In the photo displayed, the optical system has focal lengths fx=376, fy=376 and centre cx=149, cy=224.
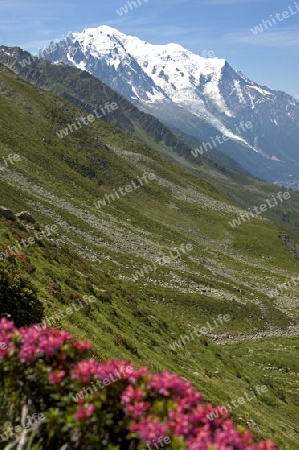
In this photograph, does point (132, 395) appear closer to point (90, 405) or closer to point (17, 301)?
point (90, 405)

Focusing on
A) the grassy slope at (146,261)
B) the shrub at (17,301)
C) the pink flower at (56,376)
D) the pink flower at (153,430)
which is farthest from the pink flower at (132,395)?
the grassy slope at (146,261)

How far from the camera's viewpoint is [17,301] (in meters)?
17.1

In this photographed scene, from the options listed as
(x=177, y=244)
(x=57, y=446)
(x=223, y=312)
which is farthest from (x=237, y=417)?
(x=177, y=244)

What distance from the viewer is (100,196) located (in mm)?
103688

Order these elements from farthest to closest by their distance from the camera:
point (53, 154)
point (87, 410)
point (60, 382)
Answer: point (53, 154)
point (60, 382)
point (87, 410)

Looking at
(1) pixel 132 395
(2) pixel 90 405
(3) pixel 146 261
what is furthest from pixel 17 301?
A: (3) pixel 146 261

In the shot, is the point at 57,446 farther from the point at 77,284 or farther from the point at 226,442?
the point at 77,284

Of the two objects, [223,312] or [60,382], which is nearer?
[60,382]

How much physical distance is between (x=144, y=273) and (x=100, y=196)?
44.4 m

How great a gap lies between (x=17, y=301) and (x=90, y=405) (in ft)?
38.2

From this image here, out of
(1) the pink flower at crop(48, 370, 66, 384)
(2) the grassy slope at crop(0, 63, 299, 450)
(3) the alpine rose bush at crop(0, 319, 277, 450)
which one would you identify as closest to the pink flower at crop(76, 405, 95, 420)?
(3) the alpine rose bush at crop(0, 319, 277, 450)

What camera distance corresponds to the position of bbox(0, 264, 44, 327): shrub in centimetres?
1642

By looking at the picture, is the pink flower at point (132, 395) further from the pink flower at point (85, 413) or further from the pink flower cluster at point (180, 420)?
the pink flower at point (85, 413)

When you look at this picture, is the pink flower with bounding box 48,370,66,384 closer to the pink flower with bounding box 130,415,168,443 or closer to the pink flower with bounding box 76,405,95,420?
the pink flower with bounding box 76,405,95,420
